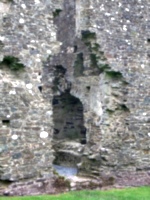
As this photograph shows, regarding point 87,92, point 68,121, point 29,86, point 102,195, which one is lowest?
point 102,195

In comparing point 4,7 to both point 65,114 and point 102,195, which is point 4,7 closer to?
point 102,195

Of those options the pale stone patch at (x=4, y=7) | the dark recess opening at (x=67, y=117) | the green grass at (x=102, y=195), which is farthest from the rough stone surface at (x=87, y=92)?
the dark recess opening at (x=67, y=117)

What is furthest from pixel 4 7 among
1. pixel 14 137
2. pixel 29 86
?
pixel 14 137

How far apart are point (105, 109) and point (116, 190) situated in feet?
6.34

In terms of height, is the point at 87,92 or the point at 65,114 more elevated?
the point at 87,92

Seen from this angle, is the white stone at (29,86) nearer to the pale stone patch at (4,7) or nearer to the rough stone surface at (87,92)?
the rough stone surface at (87,92)

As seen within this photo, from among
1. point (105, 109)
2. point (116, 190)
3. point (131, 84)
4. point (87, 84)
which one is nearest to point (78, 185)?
A: point (116, 190)

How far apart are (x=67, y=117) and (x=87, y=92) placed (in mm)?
3042

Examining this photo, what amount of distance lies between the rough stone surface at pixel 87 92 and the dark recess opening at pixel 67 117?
1342mm

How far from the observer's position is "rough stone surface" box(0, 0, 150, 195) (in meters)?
7.95

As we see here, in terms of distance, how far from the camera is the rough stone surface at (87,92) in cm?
795

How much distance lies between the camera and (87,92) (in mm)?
12008

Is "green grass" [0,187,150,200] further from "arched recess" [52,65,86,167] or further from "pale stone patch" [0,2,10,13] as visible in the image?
"arched recess" [52,65,86,167]

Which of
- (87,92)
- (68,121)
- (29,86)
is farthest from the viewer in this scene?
(68,121)
